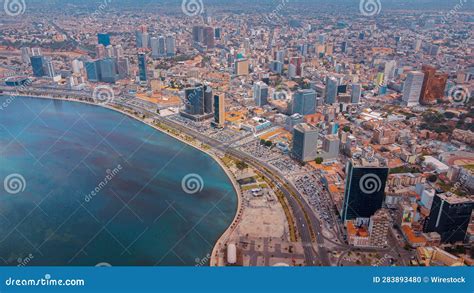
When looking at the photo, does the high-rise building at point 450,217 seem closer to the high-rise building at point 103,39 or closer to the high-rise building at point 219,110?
the high-rise building at point 219,110

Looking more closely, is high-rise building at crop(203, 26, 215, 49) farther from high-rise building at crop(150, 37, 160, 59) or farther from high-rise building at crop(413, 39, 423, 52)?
high-rise building at crop(413, 39, 423, 52)

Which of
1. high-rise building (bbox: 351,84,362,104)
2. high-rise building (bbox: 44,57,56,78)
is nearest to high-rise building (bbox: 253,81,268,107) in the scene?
high-rise building (bbox: 351,84,362,104)

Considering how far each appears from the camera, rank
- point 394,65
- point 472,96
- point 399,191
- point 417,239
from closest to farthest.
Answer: point 417,239, point 399,191, point 472,96, point 394,65

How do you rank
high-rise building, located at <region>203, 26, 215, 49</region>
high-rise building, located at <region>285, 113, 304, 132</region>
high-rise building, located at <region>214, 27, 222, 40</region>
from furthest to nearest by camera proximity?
1. high-rise building, located at <region>214, 27, 222, 40</region>
2. high-rise building, located at <region>203, 26, 215, 49</region>
3. high-rise building, located at <region>285, 113, 304, 132</region>

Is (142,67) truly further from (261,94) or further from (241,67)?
(261,94)

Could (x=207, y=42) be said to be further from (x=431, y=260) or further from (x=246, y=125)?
(x=431, y=260)

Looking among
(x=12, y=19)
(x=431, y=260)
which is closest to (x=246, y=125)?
(x=431, y=260)
